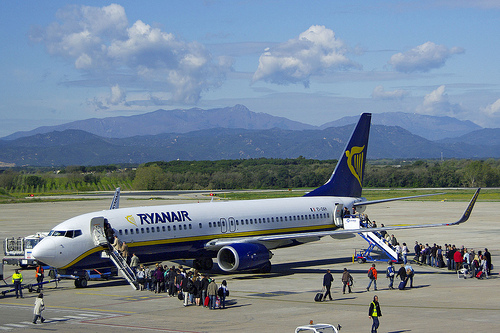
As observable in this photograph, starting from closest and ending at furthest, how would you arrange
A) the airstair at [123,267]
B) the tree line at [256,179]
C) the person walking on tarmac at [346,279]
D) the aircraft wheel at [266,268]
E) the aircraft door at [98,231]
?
the person walking on tarmac at [346,279], the airstair at [123,267], the aircraft door at [98,231], the aircraft wheel at [266,268], the tree line at [256,179]

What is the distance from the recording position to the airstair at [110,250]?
3322cm

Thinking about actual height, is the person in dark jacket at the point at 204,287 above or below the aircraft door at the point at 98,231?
below

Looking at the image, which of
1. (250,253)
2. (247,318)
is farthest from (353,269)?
(247,318)

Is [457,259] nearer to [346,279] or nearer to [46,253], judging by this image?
[346,279]

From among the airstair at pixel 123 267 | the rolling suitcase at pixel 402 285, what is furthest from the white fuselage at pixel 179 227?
the rolling suitcase at pixel 402 285

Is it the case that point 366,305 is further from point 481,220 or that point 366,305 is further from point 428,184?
point 428,184

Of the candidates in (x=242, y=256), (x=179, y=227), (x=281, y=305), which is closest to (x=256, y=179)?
(x=179, y=227)

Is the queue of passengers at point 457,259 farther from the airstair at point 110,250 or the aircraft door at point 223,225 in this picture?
the airstair at point 110,250

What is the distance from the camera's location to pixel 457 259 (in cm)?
3809

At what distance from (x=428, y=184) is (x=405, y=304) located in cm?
13708

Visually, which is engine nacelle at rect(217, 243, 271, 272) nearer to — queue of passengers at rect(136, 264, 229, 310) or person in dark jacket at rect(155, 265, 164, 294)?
queue of passengers at rect(136, 264, 229, 310)

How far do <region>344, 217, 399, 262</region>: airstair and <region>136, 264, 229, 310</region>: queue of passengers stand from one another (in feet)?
46.9

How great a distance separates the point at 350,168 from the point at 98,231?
21.9 metres

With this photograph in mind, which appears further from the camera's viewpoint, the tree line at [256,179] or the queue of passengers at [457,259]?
the tree line at [256,179]
